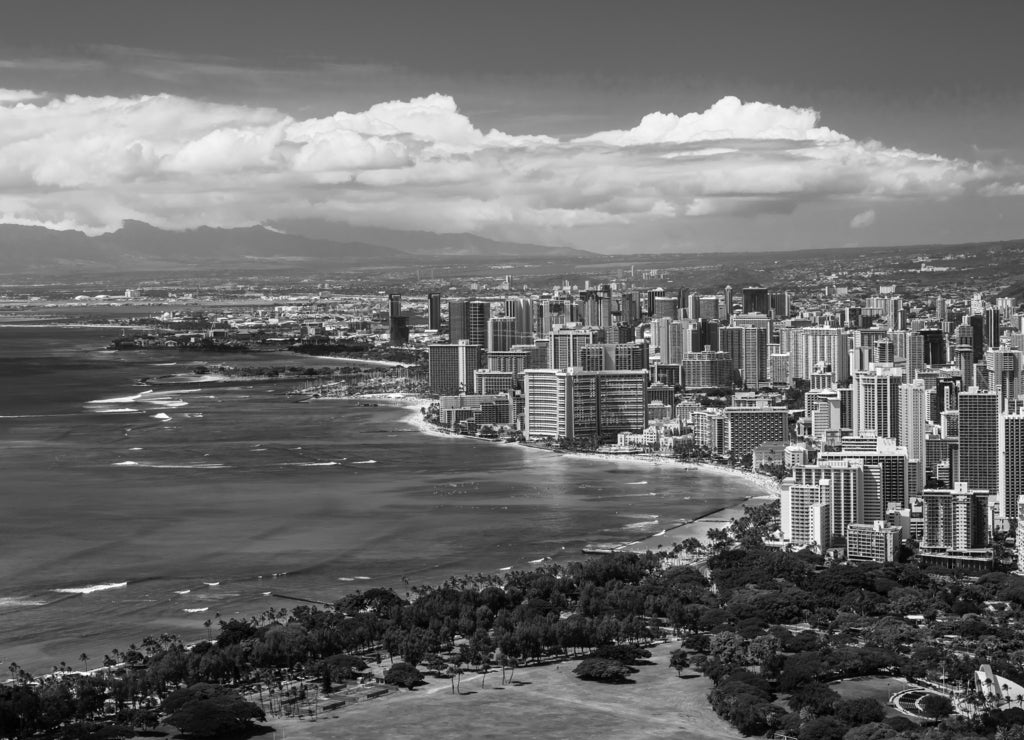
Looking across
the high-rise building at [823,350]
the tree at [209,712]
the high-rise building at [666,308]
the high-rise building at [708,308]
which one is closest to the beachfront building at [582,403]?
the high-rise building at [823,350]

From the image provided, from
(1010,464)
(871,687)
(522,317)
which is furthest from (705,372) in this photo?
(871,687)

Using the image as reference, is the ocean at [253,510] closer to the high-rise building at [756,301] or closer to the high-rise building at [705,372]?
the high-rise building at [705,372]

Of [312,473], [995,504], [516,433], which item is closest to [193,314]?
[516,433]

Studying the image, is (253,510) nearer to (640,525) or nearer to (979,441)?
(640,525)

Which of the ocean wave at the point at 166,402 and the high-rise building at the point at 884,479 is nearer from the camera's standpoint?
the high-rise building at the point at 884,479

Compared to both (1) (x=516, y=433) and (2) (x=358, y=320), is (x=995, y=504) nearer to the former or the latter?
(1) (x=516, y=433)
